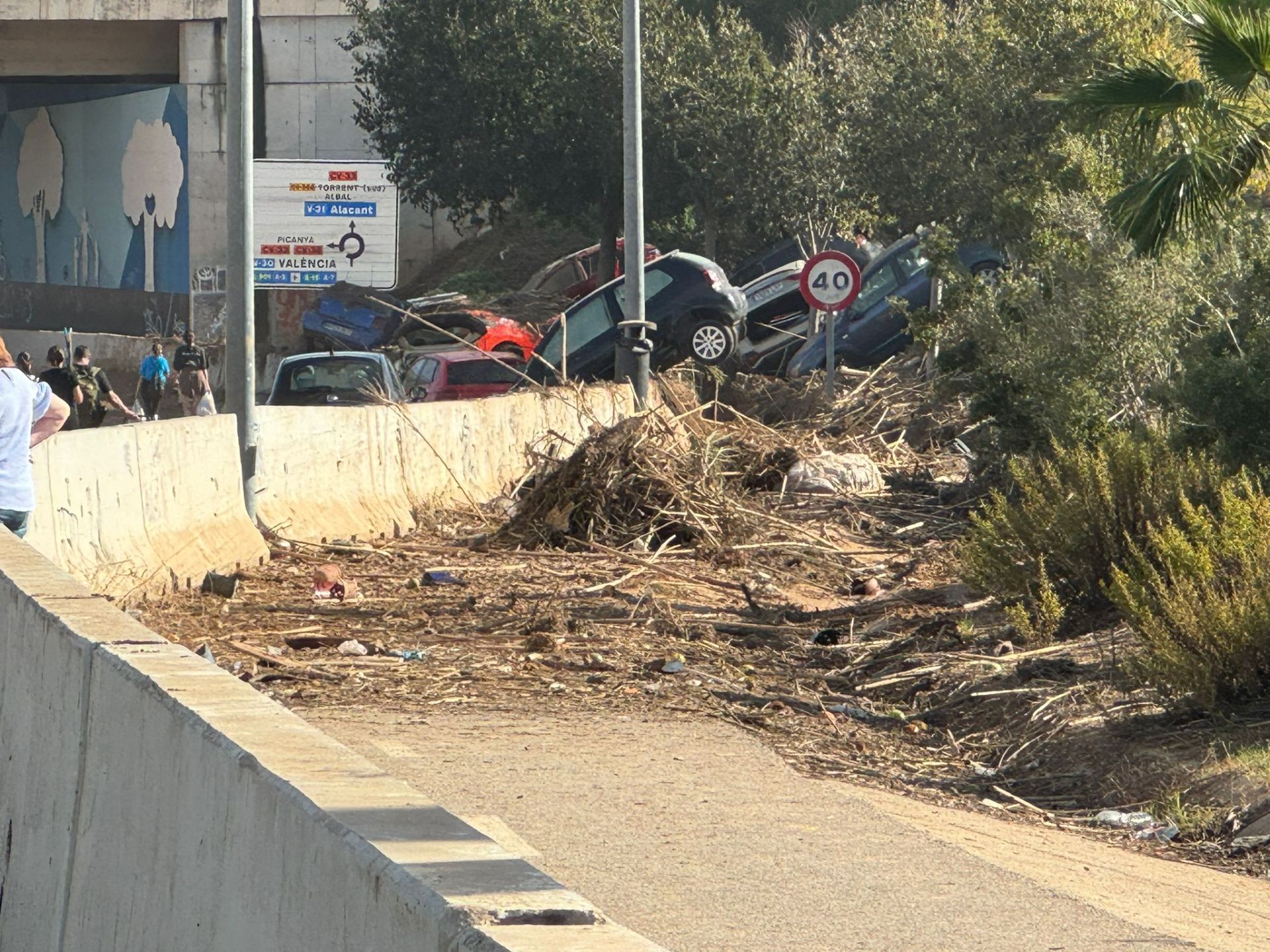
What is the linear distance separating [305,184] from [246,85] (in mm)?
3300

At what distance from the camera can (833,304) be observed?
21375mm

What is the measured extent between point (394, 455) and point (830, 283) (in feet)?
24.6

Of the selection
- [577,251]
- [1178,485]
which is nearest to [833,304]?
[1178,485]

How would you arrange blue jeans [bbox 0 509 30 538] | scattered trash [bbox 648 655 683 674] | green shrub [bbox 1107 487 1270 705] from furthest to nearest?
scattered trash [bbox 648 655 683 674]
blue jeans [bbox 0 509 30 538]
green shrub [bbox 1107 487 1270 705]

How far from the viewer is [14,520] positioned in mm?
8812

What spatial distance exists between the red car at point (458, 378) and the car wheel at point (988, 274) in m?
6.54

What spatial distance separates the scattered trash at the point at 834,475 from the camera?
17.9m

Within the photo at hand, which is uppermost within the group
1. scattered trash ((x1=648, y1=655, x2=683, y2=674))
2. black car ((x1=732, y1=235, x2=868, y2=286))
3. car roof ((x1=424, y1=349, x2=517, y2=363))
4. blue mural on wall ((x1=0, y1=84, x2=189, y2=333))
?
blue mural on wall ((x1=0, y1=84, x2=189, y2=333))

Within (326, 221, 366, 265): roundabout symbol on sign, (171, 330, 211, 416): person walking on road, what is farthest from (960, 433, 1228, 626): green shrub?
(171, 330, 211, 416): person walking on road

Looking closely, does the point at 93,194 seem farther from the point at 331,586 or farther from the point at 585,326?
the point at 331,586

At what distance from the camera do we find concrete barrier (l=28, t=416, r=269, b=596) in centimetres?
1036

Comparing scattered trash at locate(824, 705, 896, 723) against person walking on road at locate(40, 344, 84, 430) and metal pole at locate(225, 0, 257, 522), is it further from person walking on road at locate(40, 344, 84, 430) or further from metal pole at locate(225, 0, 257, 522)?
person walking on road at locate(40, 344, 84, 430)

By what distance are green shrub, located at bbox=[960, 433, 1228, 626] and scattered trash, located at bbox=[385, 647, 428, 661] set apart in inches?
130

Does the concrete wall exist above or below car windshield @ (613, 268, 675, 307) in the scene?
below
